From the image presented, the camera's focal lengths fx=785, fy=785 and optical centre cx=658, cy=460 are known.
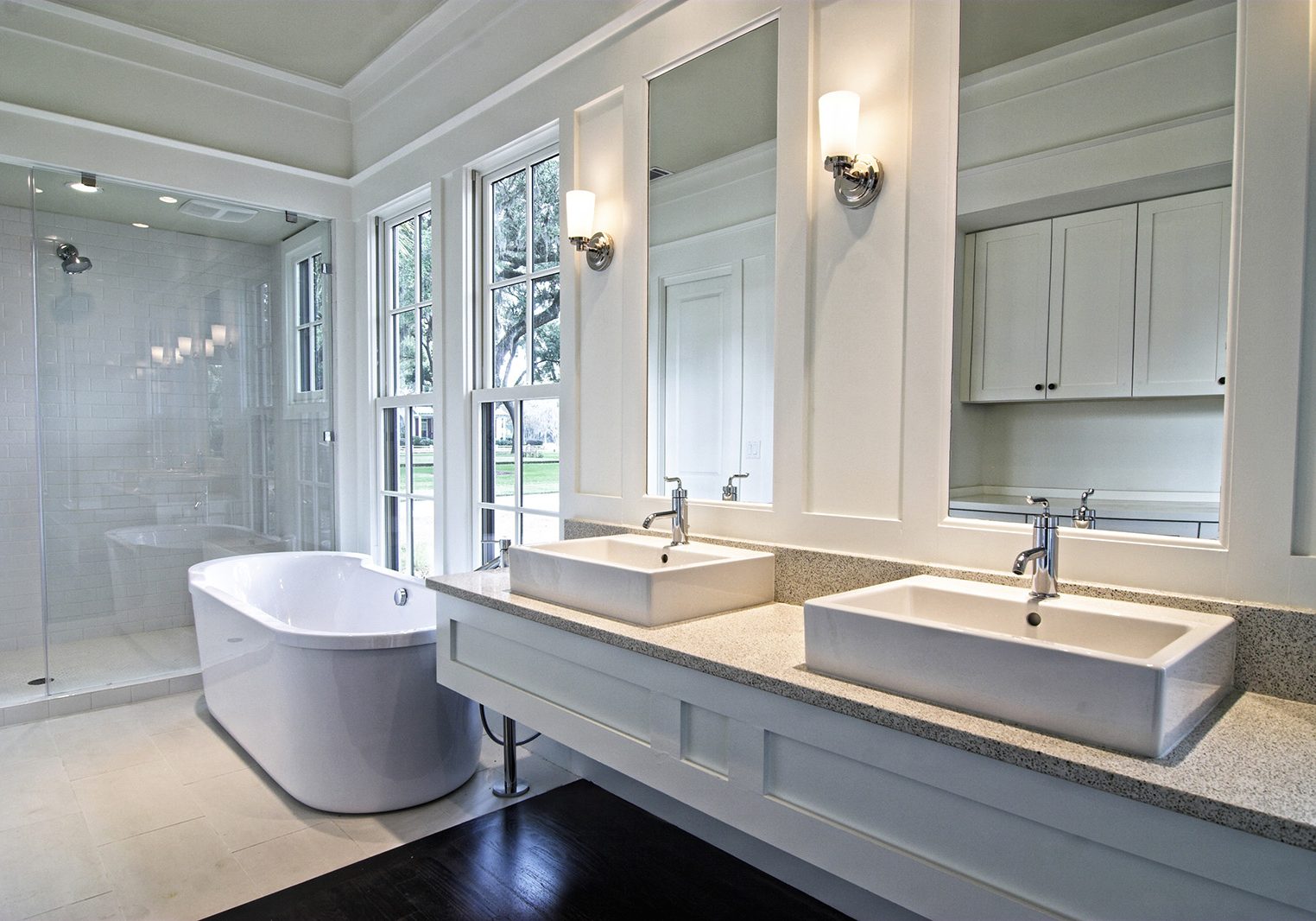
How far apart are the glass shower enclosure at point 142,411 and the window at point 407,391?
14.6 inches

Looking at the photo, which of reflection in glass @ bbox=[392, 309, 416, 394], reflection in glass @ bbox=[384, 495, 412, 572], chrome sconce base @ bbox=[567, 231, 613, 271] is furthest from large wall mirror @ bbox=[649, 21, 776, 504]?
reflection in glass @ bbox=[384, 495, 412, 572]

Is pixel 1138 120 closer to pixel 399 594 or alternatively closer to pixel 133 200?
pixel 399 594

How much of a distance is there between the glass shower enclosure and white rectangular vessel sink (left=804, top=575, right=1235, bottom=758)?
11.5ft

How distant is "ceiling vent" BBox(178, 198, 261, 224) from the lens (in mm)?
3771

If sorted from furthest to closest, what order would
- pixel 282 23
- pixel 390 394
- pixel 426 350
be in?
pixel 390 394 < pixel 426 350 < pixel 282 23

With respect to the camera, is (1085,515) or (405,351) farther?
(405,351)

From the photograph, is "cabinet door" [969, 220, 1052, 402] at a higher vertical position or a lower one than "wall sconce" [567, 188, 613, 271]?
lower

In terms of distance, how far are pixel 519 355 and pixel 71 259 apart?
208 centimetres

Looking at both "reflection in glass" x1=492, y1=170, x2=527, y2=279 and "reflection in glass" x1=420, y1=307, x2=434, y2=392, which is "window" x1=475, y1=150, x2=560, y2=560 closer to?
"reflection in glass" x1=492, y1=170, x2=527, y2=279

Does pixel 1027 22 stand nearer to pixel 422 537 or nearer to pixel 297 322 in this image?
pixel 422 537

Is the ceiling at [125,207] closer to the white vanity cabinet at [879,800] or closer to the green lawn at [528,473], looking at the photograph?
the green lawn at [528,473]

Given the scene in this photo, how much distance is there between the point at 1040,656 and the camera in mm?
1116

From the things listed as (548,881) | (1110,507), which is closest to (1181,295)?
(1110,507)

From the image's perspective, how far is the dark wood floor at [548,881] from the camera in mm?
2025
